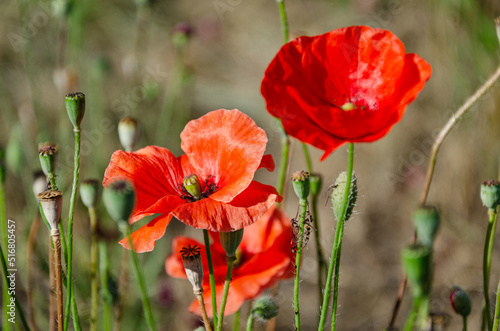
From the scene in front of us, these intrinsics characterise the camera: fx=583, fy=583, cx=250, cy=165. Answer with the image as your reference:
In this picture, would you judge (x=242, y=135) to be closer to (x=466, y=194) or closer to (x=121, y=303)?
(x=121, y=303)

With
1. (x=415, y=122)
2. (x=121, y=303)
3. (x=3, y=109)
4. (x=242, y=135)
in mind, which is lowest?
Answer: (x=121, y=303)

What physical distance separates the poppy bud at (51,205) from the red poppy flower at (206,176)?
76mm

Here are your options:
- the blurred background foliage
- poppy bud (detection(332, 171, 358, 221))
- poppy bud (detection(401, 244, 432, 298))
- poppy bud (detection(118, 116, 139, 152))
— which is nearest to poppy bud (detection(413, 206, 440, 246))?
poppy bud (detection(401, 244, 432, 298))

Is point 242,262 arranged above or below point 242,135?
below

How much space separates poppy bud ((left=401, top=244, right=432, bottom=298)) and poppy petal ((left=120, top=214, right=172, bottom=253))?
0.36 m

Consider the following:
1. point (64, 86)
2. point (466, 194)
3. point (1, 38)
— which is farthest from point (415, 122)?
point (1, 38)

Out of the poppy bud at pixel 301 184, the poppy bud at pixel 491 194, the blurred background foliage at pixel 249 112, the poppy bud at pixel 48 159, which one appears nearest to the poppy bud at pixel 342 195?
the poppy bud at pixel 301 184

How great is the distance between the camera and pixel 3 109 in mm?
2531

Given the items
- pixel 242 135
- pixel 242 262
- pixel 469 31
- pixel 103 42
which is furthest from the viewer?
pixel 103 42

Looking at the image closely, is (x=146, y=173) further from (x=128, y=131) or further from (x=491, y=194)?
(x=491, y=194)

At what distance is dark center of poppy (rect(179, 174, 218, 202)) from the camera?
94 cm

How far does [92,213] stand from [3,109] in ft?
5.95

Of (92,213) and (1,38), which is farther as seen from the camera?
(1,38)

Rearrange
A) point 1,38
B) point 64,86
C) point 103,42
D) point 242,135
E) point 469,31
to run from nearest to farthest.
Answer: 1. point 242,135
2. point 64,86
3. point 469,31
4. point 1,38
5. point 103,42
